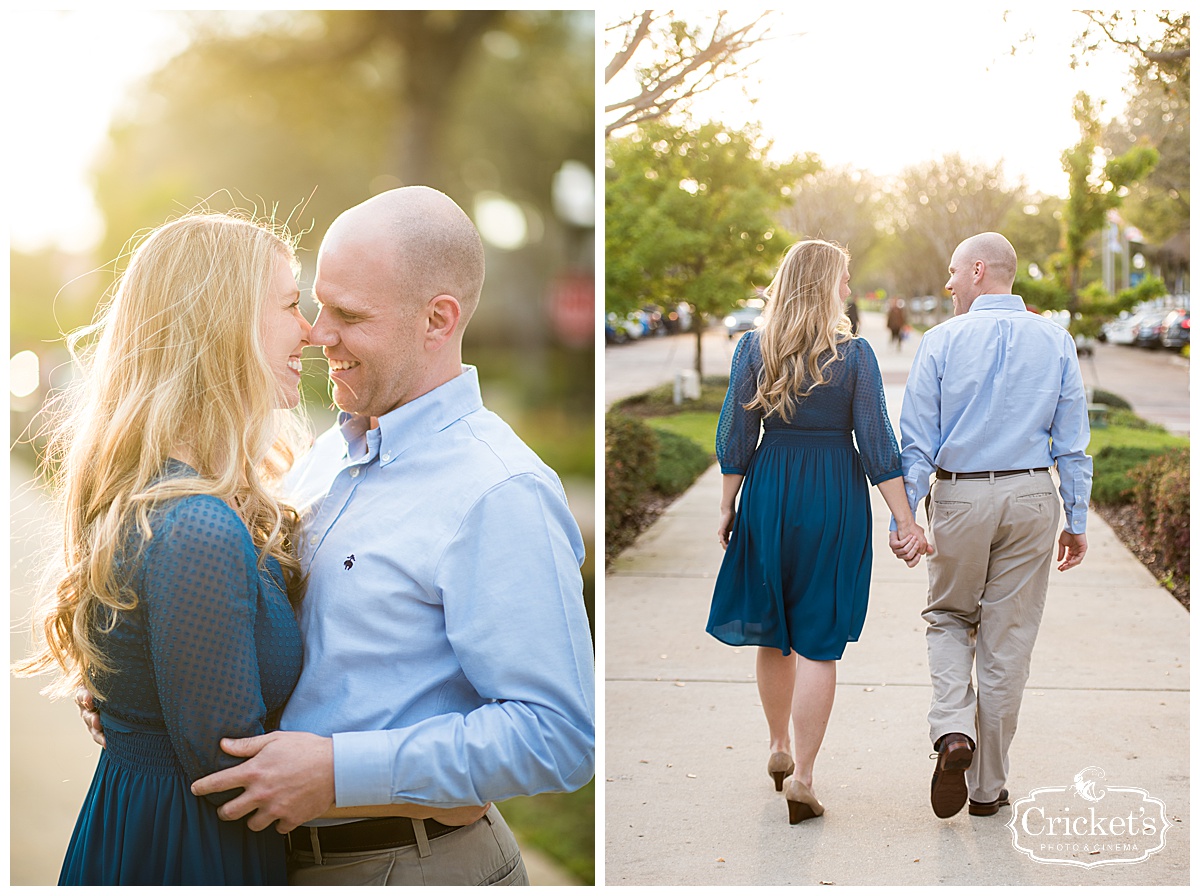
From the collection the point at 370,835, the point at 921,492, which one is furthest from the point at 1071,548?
the point at 370,835

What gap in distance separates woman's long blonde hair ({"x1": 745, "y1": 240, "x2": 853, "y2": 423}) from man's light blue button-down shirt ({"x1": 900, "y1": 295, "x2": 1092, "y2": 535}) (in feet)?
0.80

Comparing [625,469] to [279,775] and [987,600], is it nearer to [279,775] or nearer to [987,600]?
[987,600]

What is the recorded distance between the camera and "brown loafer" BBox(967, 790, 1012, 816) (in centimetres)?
274

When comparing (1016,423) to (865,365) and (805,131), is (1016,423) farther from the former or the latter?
(805,131)

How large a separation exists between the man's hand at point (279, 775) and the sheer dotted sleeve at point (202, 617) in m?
0.06

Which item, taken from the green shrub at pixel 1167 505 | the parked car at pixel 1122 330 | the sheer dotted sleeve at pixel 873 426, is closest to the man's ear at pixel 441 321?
the sheer dotted sleeve at pixel 873 426

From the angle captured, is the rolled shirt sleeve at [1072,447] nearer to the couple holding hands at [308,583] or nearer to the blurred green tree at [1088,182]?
the blurred green tree at [1088,182]

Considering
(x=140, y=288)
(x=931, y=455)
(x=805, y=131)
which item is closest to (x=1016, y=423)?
(x=931, y=455)

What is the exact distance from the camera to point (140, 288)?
5.61 ft

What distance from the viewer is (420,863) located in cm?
180

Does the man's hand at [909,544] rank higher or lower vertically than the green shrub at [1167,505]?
higher

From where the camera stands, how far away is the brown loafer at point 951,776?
8.71 feet

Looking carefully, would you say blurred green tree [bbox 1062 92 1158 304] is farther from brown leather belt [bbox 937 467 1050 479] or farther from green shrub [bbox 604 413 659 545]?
green shrub [bbox 604 413 659 545]

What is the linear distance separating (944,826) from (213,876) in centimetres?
183
